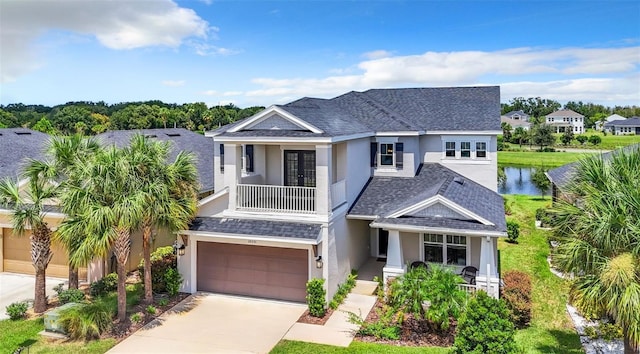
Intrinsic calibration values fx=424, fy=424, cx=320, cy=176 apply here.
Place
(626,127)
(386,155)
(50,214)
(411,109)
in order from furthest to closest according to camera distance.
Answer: (626,127) → (411,109) → (386,155) → (50,214)

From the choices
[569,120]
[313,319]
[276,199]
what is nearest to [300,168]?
[276,199]

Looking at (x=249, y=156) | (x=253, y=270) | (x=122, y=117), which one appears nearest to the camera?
(x=253, y=270)

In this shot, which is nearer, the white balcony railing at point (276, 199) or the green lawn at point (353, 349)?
the green lawn at point (353, 349)

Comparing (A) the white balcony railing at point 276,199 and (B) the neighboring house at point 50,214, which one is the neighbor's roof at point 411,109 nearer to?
(A) the white balcony railing at point 276,199

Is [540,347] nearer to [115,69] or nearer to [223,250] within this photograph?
[223,250]

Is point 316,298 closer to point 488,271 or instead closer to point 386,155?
point 488,271

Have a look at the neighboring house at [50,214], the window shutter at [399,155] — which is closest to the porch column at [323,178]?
the neighboring house at [50,214]

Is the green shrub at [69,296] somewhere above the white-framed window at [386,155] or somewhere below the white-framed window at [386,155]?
below
